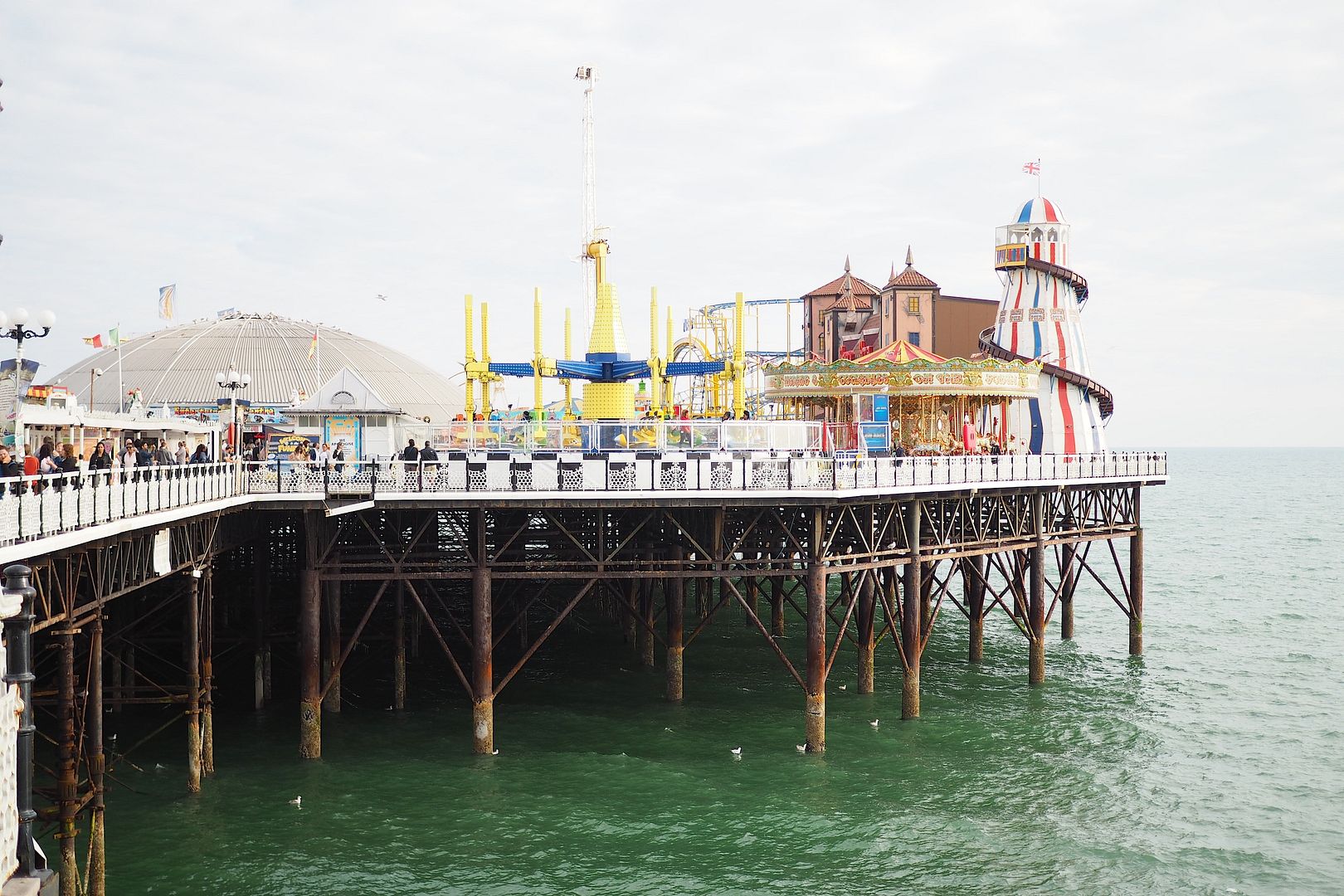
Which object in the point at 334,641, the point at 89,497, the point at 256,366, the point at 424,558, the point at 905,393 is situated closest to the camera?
the point at 89,497

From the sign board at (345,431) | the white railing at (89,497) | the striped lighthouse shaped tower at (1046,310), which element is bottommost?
the white railing at (89,497)

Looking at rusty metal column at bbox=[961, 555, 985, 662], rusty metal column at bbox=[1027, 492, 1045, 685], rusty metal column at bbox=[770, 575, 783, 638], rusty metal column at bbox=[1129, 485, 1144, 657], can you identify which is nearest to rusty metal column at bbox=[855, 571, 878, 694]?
rusty metal column at bbox=[961, 555, 985, 662]

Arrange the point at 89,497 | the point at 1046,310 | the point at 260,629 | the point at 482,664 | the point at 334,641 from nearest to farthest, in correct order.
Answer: the point at 89,497 → the point at 482,664 → the point at 334,641 → the point at 260,629 → the point at 1046,310

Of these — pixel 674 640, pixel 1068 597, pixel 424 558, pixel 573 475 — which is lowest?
pixel 1068 597

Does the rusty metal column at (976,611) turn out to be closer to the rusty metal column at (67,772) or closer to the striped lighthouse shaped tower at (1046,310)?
the striped lighthouse shaped tower at (1046,310)

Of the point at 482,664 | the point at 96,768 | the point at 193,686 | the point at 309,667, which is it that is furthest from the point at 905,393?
the point at 96,768

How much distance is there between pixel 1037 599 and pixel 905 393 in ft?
25.8

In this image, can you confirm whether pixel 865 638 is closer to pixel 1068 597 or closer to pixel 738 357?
pixel 738 357

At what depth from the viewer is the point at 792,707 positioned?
34.5 m

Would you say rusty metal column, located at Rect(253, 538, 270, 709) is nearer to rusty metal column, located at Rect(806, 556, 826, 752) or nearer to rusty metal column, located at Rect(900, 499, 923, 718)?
rusty metal column, located at Rect(806, 556, 826, 752)

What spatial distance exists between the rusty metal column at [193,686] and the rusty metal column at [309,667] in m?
2.90

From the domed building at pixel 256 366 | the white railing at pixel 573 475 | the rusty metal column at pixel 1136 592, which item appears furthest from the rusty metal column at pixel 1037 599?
the domed building at pixel 256 366

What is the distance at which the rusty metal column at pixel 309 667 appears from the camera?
29.0m

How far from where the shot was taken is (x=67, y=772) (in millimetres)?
18609
